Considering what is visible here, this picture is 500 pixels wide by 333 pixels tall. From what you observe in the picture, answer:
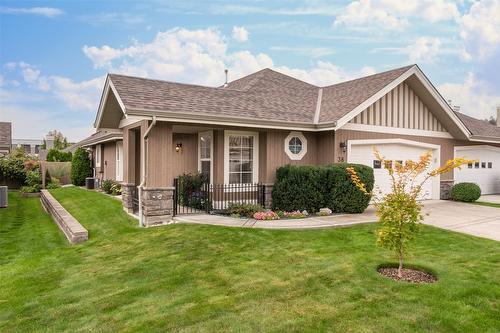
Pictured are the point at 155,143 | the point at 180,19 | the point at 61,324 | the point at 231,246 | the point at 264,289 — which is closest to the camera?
the point at 61,324

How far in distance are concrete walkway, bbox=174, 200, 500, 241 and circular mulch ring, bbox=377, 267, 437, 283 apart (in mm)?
2880

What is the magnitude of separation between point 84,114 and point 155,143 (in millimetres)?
26313

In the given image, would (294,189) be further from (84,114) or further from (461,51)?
(84,114)

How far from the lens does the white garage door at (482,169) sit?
16.1 metres

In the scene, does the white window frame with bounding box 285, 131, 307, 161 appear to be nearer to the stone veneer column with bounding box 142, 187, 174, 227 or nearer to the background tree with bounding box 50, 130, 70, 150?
the stone veneer column with bounding box 142, 187, 174, 227

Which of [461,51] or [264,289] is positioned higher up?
[461,51]

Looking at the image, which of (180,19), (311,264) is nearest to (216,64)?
(180,19)

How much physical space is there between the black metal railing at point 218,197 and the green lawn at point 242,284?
1999 millimetres

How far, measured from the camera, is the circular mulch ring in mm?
5305

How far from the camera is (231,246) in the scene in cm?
716

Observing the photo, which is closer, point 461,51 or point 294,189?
point 294,189

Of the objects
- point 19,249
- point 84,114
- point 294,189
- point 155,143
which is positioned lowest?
point 19,249

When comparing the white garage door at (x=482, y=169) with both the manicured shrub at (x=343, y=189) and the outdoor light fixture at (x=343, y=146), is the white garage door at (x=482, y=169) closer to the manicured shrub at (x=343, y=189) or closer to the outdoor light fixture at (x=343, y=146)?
the outdoor light fixture at (x=343, y=146)

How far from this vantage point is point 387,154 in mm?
13328
